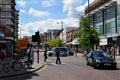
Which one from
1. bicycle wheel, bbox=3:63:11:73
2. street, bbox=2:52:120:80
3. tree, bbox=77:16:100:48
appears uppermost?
tree, bbox=77:16:100:48

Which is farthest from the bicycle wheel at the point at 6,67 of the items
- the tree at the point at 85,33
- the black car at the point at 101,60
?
the tree at the point at 85,33

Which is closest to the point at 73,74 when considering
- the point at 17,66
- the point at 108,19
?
the point at 17,66

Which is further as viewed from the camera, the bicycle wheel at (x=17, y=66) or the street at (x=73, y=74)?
the bicycle wheel at (x=17, y=66)

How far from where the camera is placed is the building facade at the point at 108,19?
65.1 metres

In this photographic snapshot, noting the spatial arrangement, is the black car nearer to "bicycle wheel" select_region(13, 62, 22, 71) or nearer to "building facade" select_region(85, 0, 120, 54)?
"bicycle wheel" select_region(13, 62, 22, 71)

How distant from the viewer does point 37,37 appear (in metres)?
36.7

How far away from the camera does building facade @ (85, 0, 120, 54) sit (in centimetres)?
6506

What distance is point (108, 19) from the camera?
71.0 m

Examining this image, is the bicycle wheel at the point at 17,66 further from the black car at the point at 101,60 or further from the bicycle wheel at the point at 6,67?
the black car at the point at 101,60

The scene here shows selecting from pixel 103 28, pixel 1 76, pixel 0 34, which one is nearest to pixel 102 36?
pixel 103 28

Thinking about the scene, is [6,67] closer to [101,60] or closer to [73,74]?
[73,74]

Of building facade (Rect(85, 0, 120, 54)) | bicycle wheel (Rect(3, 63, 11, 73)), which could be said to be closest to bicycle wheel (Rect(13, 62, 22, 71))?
bicycle wheel (Rect(3, 63, 11, 73))

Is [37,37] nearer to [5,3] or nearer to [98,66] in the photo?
[98,66]

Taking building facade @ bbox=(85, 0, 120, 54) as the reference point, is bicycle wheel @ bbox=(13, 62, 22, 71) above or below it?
below
